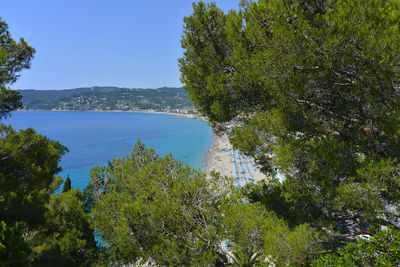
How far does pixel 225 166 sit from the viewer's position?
104ft

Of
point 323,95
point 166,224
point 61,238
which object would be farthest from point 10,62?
point 323,95

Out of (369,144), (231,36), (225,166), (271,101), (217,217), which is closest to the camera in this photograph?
(369,144)

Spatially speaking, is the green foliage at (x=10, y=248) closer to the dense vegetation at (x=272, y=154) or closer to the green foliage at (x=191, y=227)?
the dense vegetation at (x=272, y=154)

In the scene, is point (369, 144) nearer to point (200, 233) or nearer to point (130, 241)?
point (200, 233)

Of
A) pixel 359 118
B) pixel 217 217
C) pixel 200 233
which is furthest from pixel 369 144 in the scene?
pixel 200 233

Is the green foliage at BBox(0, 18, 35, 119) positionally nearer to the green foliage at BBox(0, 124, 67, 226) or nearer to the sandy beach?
the green foliage at BBox(0, 124, 67, 226)

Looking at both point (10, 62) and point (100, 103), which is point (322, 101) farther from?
point (100, 103)

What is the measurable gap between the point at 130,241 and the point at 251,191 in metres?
3.10

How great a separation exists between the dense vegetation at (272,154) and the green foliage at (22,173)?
2cm

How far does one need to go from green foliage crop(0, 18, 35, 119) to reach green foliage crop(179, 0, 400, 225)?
A: 3.95 metres

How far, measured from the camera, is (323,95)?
4.01 meters

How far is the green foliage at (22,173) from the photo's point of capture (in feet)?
13.6

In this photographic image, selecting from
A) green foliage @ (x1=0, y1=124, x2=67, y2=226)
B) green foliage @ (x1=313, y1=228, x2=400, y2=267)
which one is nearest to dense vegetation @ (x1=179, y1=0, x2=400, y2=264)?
green foliage @ (x1=313, y1=228, x2=400, y2=267)

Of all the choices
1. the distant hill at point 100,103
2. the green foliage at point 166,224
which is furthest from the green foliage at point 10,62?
the distant hill at point 100,103
